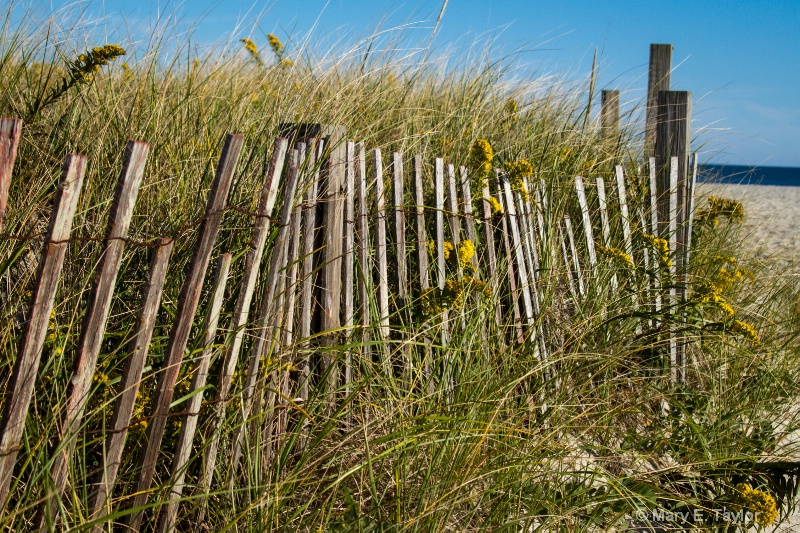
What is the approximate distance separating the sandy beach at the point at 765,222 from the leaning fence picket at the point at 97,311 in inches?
178

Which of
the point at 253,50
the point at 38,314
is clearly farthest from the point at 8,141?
the point at 253,50

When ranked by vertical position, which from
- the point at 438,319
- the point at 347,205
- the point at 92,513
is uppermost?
the point at 347,205

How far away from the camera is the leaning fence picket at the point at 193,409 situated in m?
1.90

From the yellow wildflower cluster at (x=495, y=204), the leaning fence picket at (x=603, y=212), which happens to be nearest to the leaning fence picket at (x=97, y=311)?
the yellow wildflower cluster at (x=495, y=204)

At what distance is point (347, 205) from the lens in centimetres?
269

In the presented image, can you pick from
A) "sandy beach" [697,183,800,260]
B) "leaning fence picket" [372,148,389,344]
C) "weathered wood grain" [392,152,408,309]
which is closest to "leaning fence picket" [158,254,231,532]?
"leaning fence picket" [372,148,389,344]

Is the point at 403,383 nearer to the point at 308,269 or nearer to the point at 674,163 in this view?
the point at 308,269

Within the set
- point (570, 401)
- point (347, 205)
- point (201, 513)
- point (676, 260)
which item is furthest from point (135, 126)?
point (676, 260)

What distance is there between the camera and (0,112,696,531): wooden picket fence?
5.37 ft

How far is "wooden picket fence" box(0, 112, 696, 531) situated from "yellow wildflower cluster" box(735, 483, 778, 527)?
851 mm

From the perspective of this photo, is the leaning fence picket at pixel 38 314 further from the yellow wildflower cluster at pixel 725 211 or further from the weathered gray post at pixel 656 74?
the weathered gray post at pixel 656 74

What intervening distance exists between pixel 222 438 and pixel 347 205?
3.16ft

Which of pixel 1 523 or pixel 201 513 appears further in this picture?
pixel 201 513

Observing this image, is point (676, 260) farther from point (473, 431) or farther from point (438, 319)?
point (473, 431)
